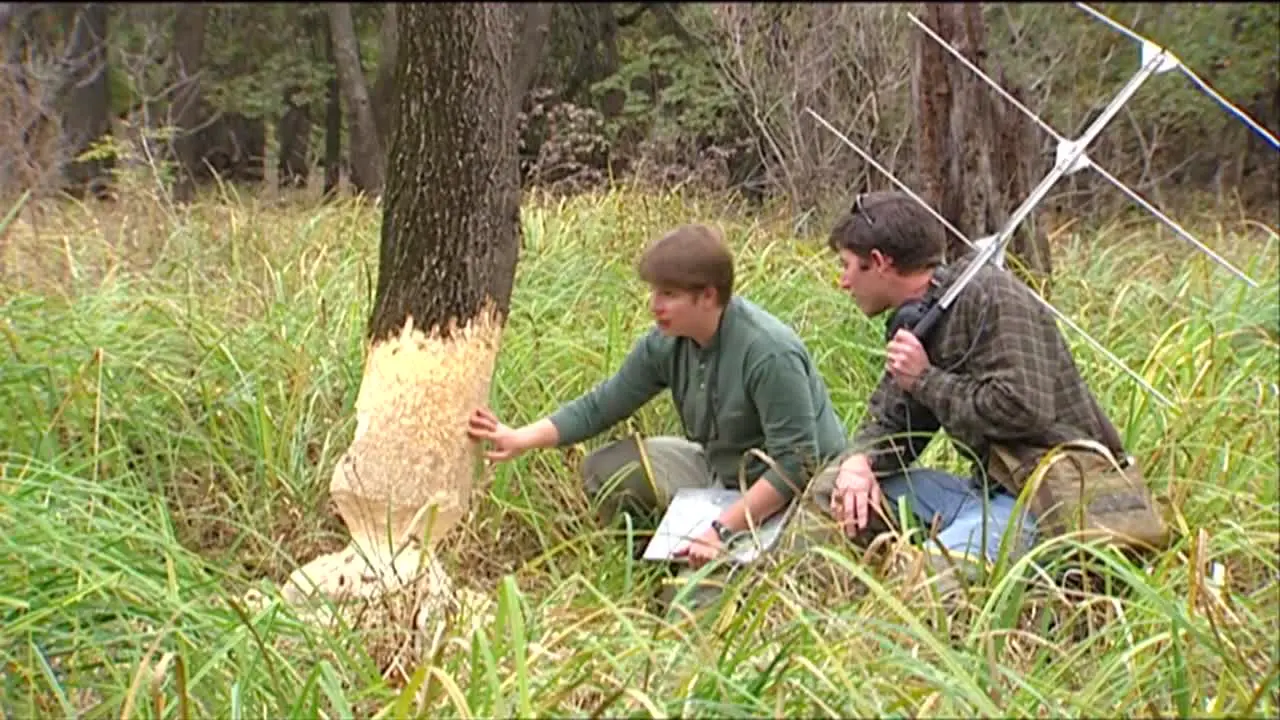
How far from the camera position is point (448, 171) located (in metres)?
3.43

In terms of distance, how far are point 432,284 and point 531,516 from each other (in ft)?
2.73

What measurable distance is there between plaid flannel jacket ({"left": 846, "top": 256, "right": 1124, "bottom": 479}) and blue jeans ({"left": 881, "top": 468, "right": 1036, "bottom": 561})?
0.21 feet

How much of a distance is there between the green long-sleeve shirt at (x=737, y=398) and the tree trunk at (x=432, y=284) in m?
0.39

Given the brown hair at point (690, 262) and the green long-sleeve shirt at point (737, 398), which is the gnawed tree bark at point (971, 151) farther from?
the brown hair at point (690, 262)

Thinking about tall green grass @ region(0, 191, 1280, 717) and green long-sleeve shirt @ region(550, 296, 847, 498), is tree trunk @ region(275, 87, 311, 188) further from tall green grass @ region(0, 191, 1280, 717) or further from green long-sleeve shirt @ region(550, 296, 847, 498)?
green long-sleeve shirt @ region(550, 296, 847, 498)

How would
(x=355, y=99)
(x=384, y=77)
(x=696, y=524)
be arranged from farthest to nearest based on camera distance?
1. (x=384, y=77)
2. (x=355, y=99)
3. (x=696, y=524)

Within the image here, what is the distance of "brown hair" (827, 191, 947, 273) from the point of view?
3.43m

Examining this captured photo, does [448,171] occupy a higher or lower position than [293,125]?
higher

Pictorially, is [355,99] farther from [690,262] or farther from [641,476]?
[690,262]

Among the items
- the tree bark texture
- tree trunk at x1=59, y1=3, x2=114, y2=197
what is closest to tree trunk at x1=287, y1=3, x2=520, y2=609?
the tree bark texture

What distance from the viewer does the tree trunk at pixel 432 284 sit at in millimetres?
3406

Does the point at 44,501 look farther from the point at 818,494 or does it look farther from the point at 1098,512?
the point at 1098,512

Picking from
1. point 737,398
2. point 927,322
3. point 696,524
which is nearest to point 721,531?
point 696,524

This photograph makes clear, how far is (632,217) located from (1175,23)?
12296mm
